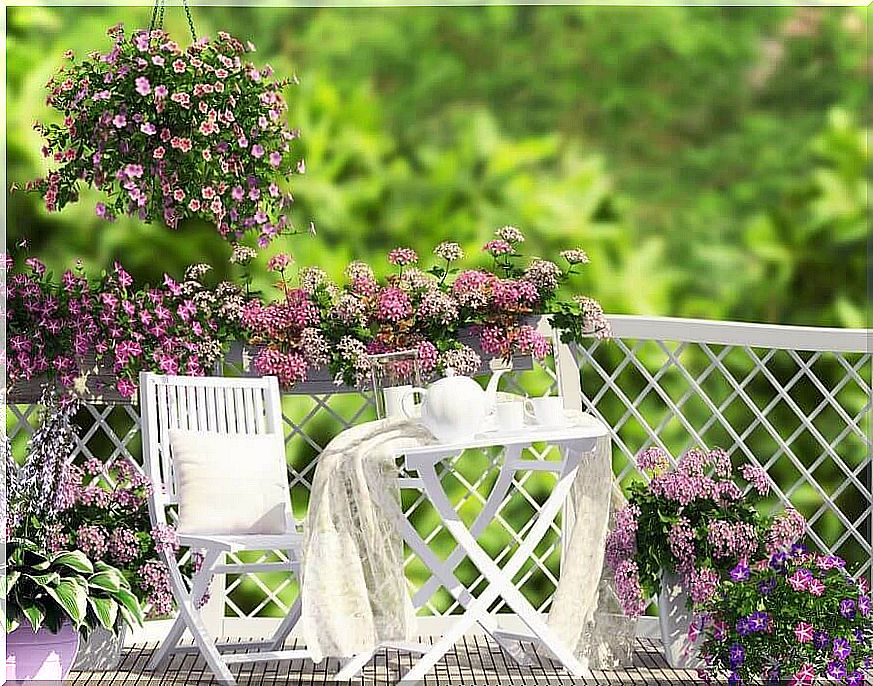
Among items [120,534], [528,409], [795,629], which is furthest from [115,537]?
[795,629]

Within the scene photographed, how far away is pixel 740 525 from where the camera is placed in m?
3.99

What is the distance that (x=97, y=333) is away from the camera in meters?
4.39

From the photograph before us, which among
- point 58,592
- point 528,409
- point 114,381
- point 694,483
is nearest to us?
point 58,592

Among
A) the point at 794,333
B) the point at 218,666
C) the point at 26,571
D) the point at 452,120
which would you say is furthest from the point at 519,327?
the point at 452,120

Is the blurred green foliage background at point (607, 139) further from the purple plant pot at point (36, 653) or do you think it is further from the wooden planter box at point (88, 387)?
the purple plant pot at point (36, 653)

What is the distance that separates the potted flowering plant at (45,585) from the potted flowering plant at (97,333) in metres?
0.51

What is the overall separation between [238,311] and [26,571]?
4.29ft

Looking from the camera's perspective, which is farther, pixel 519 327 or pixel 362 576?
pixel 519 327

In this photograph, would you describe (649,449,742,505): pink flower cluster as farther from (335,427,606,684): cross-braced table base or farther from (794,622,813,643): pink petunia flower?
(794,622,813,643): pink petunia flower

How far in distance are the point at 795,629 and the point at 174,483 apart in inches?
81.4

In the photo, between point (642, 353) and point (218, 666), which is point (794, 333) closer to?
point (642, 353)

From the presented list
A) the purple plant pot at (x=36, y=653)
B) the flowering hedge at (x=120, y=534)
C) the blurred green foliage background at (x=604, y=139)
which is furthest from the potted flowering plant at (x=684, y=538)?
the blurred green foliage background at (x=604, y=139)

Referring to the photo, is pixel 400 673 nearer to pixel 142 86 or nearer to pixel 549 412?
pixel 549 412

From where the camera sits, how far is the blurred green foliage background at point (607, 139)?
664 cm
